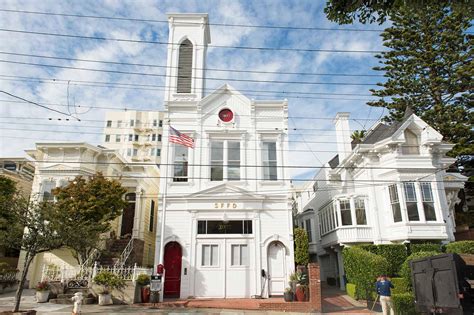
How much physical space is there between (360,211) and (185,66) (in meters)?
14.0

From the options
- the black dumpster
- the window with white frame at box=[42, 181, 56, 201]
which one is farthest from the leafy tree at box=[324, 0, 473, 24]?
the window with white frame at box=[42, 181, 56, 201]

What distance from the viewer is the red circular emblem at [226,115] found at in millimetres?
19812

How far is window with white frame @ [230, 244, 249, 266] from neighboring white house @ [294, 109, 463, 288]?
6.01 m

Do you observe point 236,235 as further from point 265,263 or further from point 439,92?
point 439,92

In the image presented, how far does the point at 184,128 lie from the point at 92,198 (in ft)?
20.6

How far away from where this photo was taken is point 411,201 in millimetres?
17938

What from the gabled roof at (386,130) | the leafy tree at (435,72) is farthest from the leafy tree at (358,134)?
the gabled roof at (386,130)

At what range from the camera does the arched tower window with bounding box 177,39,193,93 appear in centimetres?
2069

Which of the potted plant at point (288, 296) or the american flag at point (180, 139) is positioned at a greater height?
the american flag at point (180, 139)

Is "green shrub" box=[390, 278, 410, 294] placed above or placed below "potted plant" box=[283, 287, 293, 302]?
Result: above

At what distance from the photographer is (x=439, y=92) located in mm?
27734

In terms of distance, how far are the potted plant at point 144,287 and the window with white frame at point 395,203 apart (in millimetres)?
13415

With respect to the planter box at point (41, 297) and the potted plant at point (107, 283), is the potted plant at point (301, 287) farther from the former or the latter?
the planter box at point (41, 297)

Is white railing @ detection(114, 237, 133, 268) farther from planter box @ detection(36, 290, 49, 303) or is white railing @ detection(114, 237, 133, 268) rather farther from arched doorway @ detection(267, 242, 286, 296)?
arched doorway @ detection(267, 242, 286, 296)
